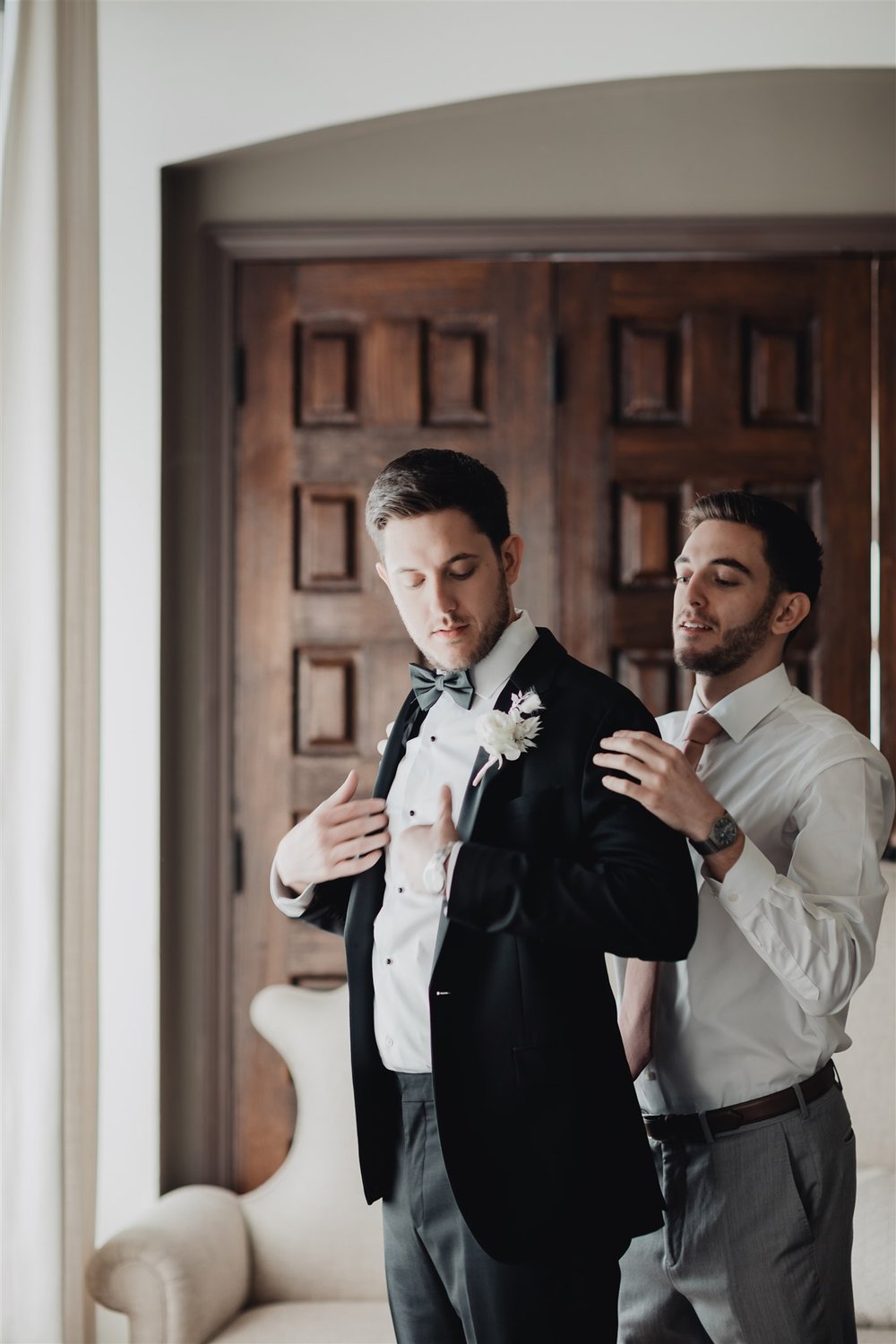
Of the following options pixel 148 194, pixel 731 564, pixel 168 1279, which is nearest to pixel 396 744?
pixel 731 564

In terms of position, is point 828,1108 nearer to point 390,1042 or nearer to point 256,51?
point 390,1042

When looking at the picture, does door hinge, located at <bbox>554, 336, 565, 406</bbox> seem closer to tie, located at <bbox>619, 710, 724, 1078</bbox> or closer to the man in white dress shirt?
the man in white dress shirt

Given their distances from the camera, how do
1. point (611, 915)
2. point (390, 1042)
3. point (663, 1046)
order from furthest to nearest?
point (663, 1046) < point (390, 1042) < point (611, 915)

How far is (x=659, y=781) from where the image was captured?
4.59ft

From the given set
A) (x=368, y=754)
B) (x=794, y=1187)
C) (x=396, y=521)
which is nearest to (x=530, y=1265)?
(x=794, y=1187)

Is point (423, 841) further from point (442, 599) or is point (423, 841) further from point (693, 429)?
point (693, 429)

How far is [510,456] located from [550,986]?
75.9 inches


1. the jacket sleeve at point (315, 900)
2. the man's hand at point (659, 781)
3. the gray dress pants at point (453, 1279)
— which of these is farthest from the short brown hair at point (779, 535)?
the gray dress pants at point (453, 1279)

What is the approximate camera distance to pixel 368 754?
10.2 feet

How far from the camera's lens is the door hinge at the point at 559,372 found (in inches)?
122

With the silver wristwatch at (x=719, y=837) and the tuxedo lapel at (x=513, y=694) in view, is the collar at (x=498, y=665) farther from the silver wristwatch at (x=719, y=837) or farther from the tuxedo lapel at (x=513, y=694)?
the silver wristwatch at (x=719, y=837)

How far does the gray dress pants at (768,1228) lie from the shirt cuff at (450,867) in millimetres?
569

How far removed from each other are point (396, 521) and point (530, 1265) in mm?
930

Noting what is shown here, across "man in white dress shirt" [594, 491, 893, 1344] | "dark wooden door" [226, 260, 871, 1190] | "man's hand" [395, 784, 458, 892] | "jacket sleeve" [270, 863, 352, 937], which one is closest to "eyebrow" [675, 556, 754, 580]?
"man in white dress shirt" [594, 491, 893, 1344]
